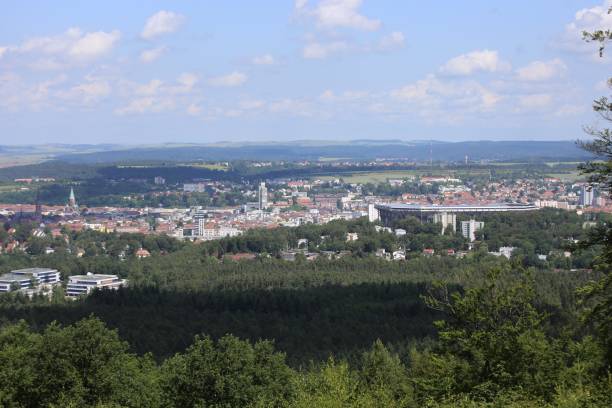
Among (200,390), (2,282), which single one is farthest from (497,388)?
(2,282)

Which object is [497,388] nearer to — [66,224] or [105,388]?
[105,388]

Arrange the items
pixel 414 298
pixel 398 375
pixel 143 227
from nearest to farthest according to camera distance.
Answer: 1. pixel 398 375
2. pixel 414 298
3. pixel 143 227

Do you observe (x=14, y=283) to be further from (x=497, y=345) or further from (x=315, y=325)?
(x=497, y=345)

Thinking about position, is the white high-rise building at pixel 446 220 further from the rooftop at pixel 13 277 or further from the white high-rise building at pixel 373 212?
the rooftop at pixel 13 277

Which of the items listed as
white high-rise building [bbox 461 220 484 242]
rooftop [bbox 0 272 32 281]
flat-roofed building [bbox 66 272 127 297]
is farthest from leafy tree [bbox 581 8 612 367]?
white high-rise building [bbox 461 220 484 242]

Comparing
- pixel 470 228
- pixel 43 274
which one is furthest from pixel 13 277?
pixel 470 228

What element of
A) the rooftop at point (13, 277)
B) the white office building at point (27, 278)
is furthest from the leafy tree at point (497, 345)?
the rooftop at point (13, 277)
